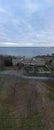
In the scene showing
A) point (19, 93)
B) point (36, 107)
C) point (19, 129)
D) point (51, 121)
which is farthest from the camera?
point (19, 93)

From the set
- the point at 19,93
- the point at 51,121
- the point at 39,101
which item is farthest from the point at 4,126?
the point at 19,93

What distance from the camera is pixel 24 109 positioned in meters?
5.54

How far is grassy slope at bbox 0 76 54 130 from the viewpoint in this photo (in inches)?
177

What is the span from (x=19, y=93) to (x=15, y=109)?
1.70 metres

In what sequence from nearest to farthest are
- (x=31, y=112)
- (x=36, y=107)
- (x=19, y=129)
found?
1. (x=19, y=129)
2. (x=31, y=112)
3. (x=36, y=107)

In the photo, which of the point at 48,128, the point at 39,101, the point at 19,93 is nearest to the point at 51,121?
the point at 48,128

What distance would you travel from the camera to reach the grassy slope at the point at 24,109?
14.7 feet

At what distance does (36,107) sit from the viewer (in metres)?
5.72

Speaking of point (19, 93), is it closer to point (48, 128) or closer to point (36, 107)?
point (36, 107)

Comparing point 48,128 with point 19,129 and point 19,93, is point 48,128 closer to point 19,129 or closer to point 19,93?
point 19,129

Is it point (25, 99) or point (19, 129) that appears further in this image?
point (25, 99)

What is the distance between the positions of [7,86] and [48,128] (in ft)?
13.1

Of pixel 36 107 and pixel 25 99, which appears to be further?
pixel 25 99

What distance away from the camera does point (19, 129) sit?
432cm
